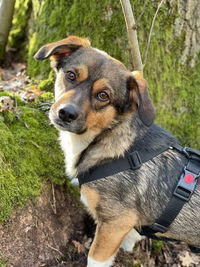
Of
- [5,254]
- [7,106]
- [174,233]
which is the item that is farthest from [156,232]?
[7,106]

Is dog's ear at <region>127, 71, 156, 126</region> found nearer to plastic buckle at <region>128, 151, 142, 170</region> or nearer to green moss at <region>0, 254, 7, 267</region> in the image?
plastic buckle at <region>128, 151, 142, 170</region>

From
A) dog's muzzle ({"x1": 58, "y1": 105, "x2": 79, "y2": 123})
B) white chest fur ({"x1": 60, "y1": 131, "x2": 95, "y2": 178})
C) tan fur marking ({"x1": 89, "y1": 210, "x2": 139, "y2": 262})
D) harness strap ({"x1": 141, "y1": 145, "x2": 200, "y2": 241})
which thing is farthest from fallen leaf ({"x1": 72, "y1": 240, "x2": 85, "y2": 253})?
dog's muzzle ({"x1": 58, "y1": 105, "x2": 79, "y2": 123})

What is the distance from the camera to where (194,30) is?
17.1 ft

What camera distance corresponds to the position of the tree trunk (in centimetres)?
571

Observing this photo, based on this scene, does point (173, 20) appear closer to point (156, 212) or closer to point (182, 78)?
point (182, 78)

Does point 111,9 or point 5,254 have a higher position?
point 111,9

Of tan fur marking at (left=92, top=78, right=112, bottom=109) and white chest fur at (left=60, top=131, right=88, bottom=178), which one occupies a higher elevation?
tan fur marking at (left=92, top=78, right=112, bottom=109)

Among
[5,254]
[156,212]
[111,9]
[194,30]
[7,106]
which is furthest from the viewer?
[194,30]

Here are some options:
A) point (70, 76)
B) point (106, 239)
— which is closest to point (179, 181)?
point (106, 239)

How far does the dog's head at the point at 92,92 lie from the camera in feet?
10.5

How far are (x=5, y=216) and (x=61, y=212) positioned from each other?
3.50 ft

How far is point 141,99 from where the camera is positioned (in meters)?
3.09

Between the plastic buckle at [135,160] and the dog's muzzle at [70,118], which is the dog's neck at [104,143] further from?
the dog's muzzle at [70,118]

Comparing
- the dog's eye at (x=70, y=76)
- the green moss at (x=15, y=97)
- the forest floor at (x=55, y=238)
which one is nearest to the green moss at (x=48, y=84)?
the forest floor at (x=55, y=238)
